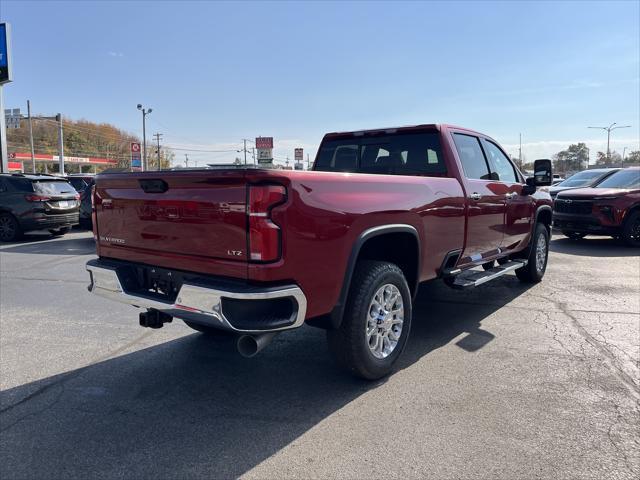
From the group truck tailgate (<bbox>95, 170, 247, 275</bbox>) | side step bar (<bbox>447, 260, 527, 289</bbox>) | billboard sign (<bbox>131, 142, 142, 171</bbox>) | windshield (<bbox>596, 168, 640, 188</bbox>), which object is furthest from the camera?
billboard sign (<bbox>131, 142, 142, 171</bbox>)

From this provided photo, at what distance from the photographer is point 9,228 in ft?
41.5

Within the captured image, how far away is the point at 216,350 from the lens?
4484 mm

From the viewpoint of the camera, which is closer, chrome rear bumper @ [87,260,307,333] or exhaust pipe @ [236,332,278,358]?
chrome rear bumper @ [87,260,307,333]

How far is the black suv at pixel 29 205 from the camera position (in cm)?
1252

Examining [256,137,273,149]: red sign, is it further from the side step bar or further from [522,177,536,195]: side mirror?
the side step bar

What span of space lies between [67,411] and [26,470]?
27.1 inches

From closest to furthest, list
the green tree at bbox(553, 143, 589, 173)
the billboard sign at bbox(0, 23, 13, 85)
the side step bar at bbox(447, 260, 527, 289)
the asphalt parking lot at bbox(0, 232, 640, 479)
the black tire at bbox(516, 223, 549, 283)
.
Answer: the asphalt parking lot at bbox(0, 232, 640, 479), the side step bar at bbox(447, 260, 527, 289), the black tire at bbox(516, 223, 549, 283), the billboard sign at bbox(0, 23, 13, 85), the green tree at bbox(553, 143, 589, 173)

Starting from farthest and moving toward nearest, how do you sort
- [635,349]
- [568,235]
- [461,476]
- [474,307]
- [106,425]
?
1. [568,235]
2. [474,307]
3. [635,349]
4. [106,425]
5. [461,476]

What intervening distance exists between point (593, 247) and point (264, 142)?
107 ft

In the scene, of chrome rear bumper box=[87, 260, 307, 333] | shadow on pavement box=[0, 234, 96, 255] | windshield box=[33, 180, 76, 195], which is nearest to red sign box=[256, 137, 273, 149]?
windshield box=[33, 180, 76, 195]

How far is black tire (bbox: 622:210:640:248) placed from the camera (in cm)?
1060

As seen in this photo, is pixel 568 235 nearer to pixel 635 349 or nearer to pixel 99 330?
pixel 635 349

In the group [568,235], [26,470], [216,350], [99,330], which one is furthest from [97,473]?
[568,235]

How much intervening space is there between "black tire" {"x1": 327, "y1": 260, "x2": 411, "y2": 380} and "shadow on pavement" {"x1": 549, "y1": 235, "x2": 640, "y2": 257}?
7929mm
